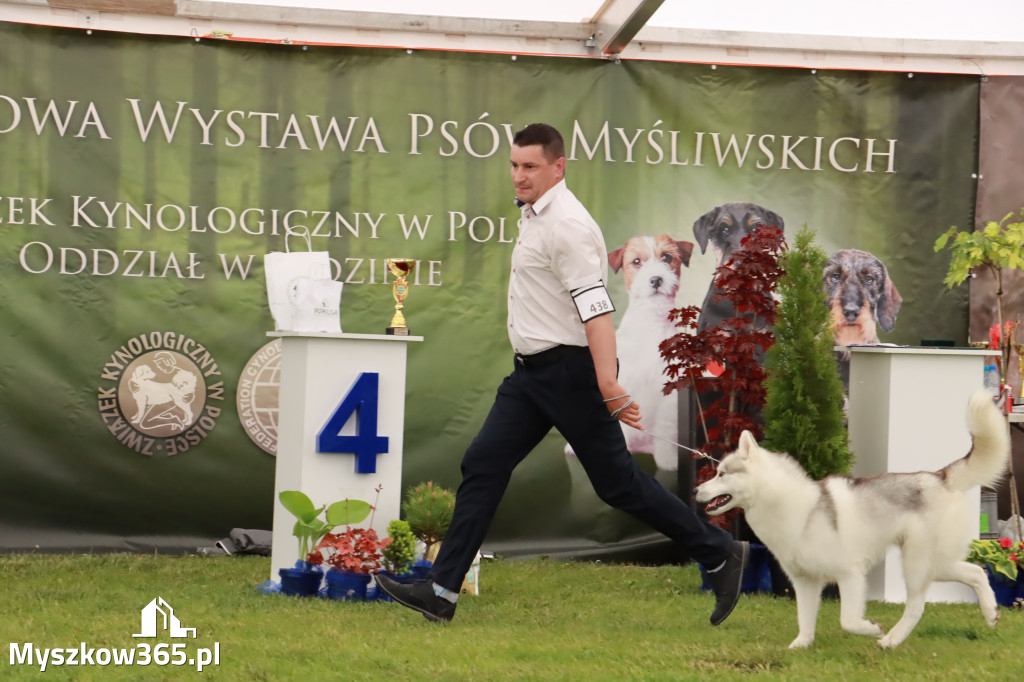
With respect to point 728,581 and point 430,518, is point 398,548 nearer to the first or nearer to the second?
point 430,518

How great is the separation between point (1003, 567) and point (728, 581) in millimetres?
1605

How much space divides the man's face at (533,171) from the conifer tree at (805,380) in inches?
67.5

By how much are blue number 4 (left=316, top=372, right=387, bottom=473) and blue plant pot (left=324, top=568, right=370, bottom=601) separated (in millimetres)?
480

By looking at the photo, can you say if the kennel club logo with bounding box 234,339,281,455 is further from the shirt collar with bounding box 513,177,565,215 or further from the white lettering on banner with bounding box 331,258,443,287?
the shirt collar with bounding box 513,177,565,215

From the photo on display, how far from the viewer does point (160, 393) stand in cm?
694

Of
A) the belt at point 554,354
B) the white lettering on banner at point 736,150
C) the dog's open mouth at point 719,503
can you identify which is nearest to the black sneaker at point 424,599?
the belt at point 554,354

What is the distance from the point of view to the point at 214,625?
4.58m

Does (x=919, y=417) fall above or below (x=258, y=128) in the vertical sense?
below

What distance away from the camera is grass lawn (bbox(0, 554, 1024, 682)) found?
3.89m

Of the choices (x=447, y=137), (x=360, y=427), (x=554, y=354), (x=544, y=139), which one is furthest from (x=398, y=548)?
(x=447, y=137)

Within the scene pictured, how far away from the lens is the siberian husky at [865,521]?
439cm

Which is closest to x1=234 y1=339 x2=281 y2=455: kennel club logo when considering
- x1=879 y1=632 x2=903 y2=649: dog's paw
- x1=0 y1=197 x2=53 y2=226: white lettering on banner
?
x1=0 y1=197 x2=53 y2=226: white lettering on banner

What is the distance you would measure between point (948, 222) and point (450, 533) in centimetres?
432

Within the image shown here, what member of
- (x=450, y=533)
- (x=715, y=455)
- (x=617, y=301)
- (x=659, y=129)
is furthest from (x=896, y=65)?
(x=450, y=533)
